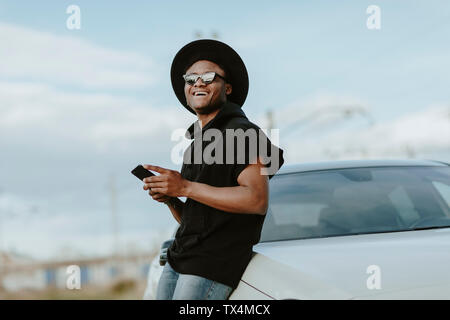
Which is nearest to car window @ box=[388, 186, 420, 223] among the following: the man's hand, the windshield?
the windshield

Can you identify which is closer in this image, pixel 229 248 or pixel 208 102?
pixel 229 248

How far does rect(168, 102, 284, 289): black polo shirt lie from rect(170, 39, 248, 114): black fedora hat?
0.26 meters

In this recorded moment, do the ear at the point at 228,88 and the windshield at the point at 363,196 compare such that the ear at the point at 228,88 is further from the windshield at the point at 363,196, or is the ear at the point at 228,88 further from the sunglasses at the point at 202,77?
the windshield at the point at 363,196

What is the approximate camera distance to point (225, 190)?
101 inches

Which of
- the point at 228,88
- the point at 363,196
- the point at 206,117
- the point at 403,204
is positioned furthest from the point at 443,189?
the point at 206,117

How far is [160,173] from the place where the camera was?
257 cm

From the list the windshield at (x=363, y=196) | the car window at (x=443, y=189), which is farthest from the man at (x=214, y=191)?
the car window at (x=443, y=189)

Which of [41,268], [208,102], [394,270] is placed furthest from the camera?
[41,268]

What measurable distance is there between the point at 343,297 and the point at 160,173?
0.85 meters

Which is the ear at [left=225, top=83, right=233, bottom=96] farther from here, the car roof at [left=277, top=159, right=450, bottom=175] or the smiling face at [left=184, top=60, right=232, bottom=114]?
the car roof at [left=277, top=159, right=450, bottom=175]

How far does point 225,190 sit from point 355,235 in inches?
44.4
